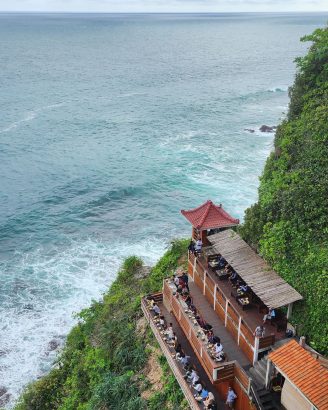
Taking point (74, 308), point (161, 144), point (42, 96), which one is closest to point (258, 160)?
point (161, 144)

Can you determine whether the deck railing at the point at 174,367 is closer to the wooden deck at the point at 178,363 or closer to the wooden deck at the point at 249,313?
the wooden deck at the point at 178,363

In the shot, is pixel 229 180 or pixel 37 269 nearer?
pixel 37 269

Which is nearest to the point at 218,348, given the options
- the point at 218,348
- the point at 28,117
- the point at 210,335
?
the point at 218,348

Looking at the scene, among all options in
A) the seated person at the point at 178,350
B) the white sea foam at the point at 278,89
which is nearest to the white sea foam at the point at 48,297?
the seated person at the point at 178,350

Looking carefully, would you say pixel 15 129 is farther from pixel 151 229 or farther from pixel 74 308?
pixel 74 308

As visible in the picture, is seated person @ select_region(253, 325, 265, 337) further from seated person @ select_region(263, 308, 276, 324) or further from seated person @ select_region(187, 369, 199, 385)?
seated person @ select_region(187, 369, 199, 385)

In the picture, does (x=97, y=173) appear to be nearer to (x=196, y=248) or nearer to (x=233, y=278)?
(x=196, y=248)
